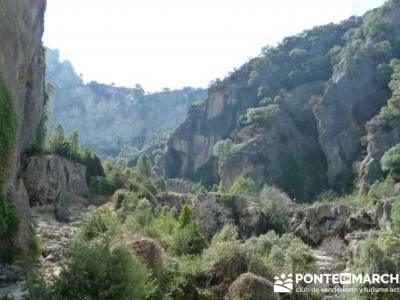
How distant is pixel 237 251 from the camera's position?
15.5 metres

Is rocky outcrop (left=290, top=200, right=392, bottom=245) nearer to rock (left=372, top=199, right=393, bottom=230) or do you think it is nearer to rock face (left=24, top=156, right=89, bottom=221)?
rock (left=372, top=199, right=393, bottom=230)

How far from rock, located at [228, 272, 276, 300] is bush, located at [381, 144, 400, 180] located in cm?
3801

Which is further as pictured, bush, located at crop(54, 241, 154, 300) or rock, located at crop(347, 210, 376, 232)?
rock, located at crop(347, 210, 376, 232)

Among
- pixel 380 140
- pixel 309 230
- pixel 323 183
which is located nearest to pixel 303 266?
pixel 309 230

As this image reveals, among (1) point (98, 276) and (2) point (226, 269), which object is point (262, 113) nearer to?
(2) point (226, 269)

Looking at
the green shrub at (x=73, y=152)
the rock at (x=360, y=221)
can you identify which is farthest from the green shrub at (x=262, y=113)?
the rock at (x=360, y=221)

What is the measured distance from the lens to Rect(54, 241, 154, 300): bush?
9430 mm

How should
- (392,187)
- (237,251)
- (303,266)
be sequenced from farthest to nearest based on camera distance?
1. (392,187)
2. (303,266)
3. (237,251)

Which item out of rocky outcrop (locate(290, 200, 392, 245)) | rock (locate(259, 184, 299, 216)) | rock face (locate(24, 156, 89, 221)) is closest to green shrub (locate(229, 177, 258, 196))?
rock (locate(259, 184, 299, 216))

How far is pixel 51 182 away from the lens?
29953 mm

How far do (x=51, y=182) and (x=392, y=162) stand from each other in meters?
33.3

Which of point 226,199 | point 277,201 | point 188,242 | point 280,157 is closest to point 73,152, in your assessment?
point 226,199

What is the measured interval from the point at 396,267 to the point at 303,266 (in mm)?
3036

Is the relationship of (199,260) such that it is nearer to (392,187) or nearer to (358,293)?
(358,293)
